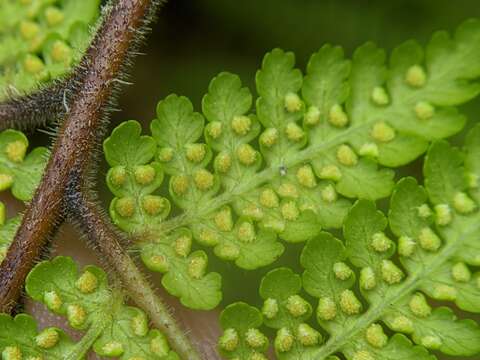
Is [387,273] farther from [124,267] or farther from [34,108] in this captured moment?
[34,108]

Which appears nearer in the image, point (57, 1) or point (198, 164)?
point (198, 164)

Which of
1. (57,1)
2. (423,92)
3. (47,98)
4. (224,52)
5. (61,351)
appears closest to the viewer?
(61,351)

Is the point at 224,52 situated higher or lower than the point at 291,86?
lower

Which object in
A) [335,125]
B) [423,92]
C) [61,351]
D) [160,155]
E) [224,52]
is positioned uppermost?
[423,92]

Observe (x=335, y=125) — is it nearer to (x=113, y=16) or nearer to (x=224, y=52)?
(x=113, y=16)

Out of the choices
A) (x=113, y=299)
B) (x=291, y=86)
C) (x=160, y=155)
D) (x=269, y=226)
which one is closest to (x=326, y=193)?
(x=269, y=226)

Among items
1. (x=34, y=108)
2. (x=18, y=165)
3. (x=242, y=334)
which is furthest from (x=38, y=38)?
(x=242, y=334)

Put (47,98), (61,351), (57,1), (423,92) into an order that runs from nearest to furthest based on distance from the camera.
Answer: (61,351) < (423,92) < (47,98) < (57,1)

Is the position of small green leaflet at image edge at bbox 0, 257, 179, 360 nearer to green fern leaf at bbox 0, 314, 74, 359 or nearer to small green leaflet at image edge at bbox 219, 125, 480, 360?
green fern leaf at bbox 0, 314, 74, 359
